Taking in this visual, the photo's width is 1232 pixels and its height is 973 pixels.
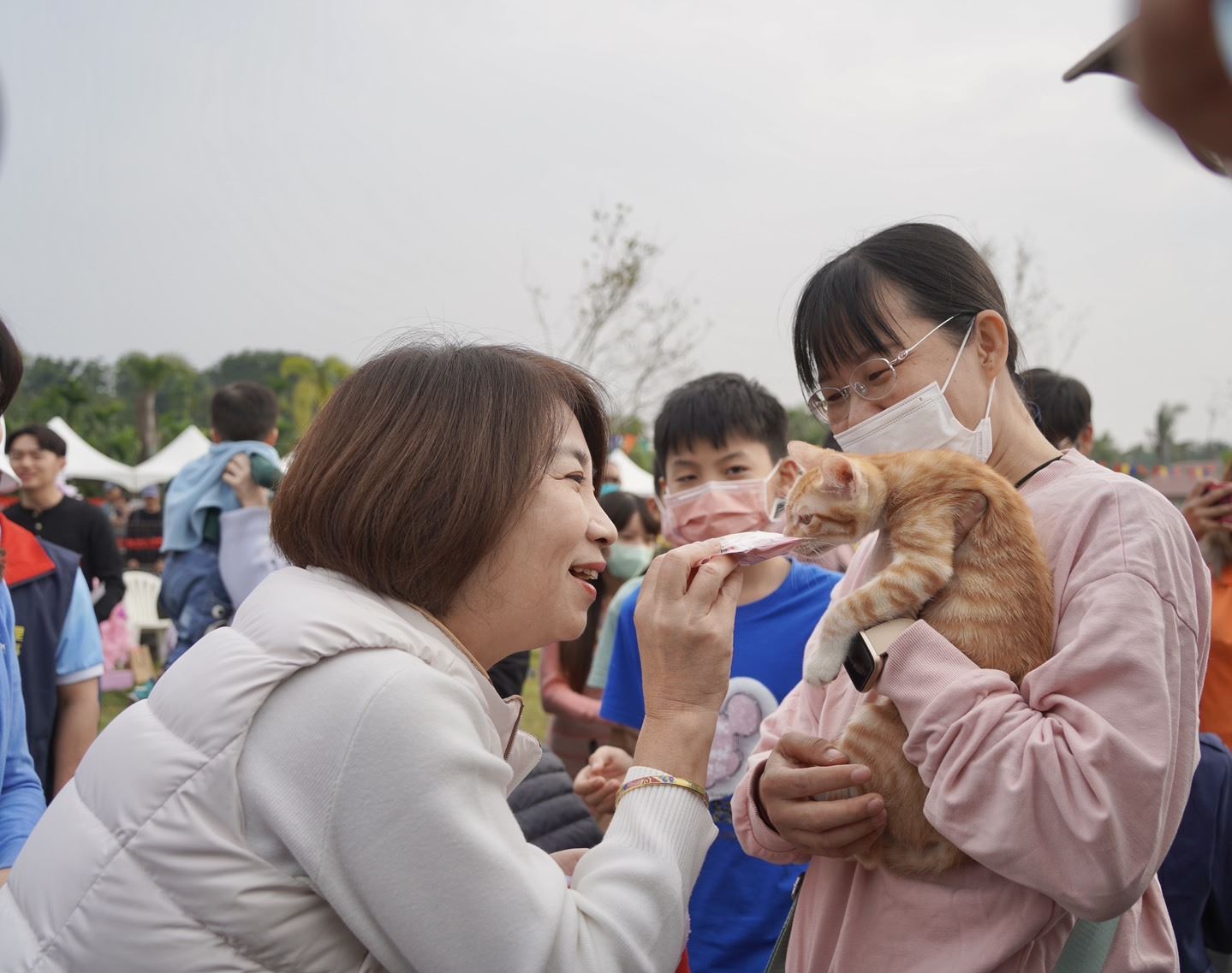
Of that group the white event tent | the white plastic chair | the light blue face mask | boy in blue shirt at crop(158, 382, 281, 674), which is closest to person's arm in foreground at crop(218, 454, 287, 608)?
boy in blue shirt at crop(158, 382, 281, 674)

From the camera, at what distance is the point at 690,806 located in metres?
Result: 1.58

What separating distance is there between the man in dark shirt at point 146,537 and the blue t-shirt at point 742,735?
1487 cm

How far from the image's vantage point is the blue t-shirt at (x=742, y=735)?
266 cm

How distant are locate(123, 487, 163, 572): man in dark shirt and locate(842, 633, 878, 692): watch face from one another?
16385mm

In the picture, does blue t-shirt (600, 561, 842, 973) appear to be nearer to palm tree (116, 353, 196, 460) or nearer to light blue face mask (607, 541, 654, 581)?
light blue face mask (607, 541, 654, 581)

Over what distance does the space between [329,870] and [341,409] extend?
0.83 metres

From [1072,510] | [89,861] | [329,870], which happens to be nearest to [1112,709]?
[1072,510]

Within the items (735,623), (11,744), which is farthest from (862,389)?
(11,744)

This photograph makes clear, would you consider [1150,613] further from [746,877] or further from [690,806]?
[746,877]

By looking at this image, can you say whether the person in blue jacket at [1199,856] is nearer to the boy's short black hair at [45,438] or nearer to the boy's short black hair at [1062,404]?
the boy's short black hair at [1062,404]

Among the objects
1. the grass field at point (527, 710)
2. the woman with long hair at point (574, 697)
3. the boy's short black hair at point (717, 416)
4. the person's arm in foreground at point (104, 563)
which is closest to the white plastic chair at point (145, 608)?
the grass field at point (527, 710)

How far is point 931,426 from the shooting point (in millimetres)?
1964

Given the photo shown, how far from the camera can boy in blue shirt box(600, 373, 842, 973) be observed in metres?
2.68

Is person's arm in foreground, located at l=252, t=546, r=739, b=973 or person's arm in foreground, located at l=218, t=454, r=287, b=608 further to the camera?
person's arm in foreground, located at l=218, t=454, r=287, b=608
